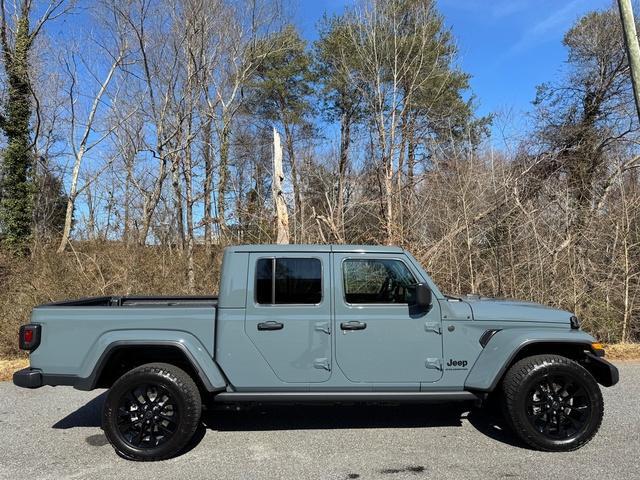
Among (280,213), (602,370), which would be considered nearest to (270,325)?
(602,370)

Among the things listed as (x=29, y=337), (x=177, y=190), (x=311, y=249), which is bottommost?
(x=29, y=337)

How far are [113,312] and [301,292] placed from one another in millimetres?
1653

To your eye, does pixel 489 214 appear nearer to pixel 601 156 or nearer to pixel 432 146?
pixel 432 146

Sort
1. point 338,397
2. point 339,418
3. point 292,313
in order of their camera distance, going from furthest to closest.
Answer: point 339,418 < point 292,313 < point 338,397

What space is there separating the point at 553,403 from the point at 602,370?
603 millimetres

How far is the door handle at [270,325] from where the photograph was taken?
423cm

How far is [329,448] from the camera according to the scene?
13.8 feet

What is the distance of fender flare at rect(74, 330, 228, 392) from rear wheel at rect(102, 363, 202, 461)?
0.18 m

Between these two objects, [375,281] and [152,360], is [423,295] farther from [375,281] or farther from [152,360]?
[152,360]

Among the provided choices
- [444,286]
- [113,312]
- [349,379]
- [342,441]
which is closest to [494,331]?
[349,379]

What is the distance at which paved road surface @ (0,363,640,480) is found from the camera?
379 cm

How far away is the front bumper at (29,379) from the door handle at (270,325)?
1.91m

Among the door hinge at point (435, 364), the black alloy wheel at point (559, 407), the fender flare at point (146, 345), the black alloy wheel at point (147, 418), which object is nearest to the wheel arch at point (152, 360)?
the fender flare at point (146, 345)

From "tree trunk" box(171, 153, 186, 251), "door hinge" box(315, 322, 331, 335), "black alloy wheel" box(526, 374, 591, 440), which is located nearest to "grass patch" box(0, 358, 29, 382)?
"door hinge" box(315, 322, 331, 335)
